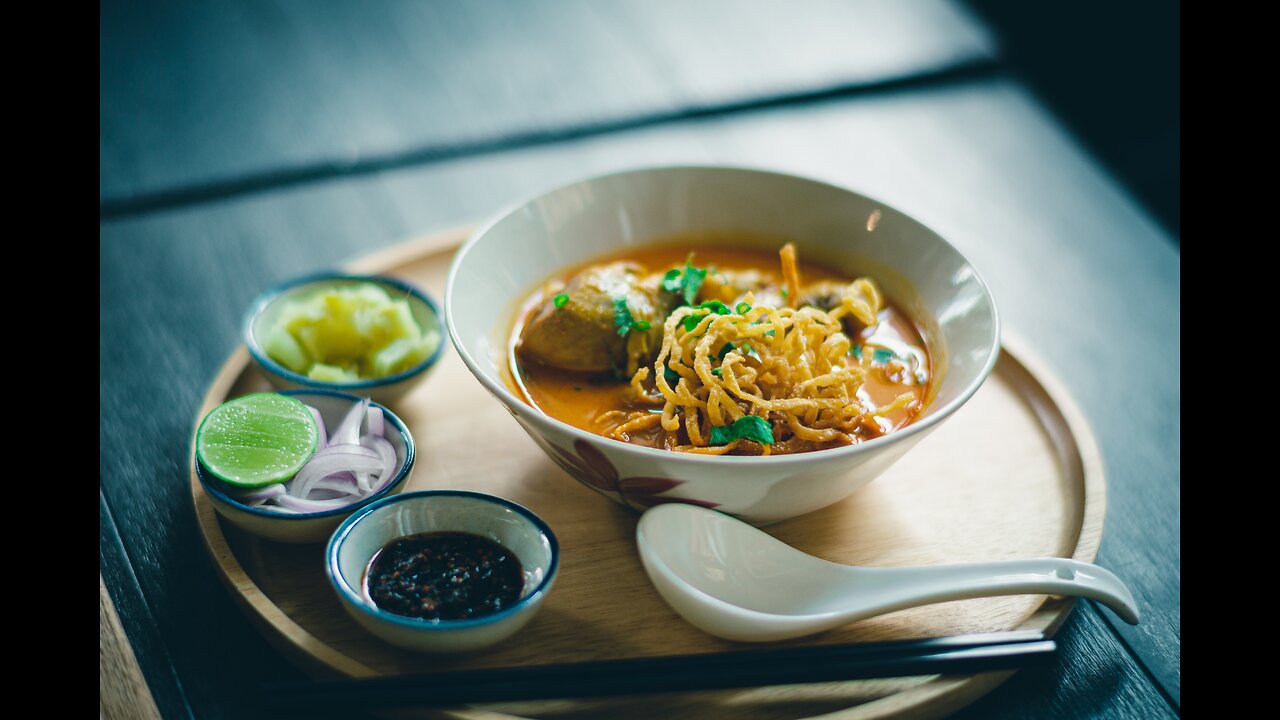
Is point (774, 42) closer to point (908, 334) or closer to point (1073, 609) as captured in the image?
point (908, 334)

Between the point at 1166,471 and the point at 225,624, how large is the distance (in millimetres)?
2075

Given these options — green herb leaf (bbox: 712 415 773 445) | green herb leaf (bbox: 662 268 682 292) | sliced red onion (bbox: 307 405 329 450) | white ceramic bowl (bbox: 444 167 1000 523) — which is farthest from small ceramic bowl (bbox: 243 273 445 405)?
green herb leaf (bbox: 712 415 773 445)

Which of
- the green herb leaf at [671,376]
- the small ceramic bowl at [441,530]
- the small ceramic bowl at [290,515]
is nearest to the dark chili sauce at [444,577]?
the small ceramic bowl at [441,530]

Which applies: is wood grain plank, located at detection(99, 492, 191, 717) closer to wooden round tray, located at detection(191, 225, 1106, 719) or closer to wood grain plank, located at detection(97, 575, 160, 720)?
wood grain plank, located at detection(97, 575, 160, 720)

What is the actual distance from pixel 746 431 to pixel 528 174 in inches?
67.4

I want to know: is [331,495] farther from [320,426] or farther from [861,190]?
[861,190]

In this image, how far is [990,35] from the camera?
4.08 metres

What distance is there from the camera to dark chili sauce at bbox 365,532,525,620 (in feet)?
5.28

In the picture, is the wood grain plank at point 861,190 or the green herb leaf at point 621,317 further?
the green herb leaf at point 621,317

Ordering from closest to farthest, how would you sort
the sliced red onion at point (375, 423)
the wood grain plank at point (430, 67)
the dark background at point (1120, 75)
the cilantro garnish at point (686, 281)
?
the sliced red onion at point (375, 423)
the cilantro garnish at point (686, 281)
the wood grain plank at point (430, 67)
the dark background at point (1120, 75)

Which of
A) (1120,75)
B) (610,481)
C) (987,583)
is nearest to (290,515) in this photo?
(610,481)

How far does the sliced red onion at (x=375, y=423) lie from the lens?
1963mm

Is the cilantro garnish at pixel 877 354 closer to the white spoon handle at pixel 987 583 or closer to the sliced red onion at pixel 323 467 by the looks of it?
the white spoon handle at pixel 987 583

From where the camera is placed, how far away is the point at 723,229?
246 cm
